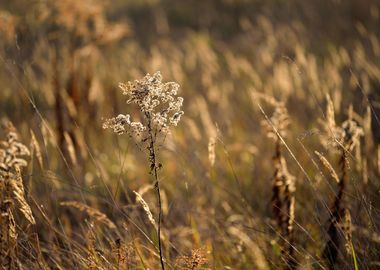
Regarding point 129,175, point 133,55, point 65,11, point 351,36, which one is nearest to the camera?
point 129,175

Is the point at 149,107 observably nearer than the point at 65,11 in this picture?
Yes

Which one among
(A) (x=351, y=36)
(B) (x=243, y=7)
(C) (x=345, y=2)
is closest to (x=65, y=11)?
(A) (x=351, y=36)

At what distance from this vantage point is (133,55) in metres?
7.89

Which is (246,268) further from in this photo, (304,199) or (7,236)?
(7,236)

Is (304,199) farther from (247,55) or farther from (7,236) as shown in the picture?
(247,55)

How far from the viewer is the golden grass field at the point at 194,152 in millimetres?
1764

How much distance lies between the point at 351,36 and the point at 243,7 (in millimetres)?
4449

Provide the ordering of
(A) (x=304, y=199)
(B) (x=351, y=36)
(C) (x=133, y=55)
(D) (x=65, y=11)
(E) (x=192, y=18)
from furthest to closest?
(E) (x=192, y=18), (C) (x=133, y=55), (B) (x=351, y=36), (D) (x=65, y=11), (A) (x=304, y=199)

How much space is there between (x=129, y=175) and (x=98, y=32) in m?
1.32

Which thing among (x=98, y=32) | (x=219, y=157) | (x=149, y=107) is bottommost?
(x=219, y=157)

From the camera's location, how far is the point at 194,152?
289 cm

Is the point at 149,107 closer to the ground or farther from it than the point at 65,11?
closer to the ground

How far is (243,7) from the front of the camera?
1095 cm

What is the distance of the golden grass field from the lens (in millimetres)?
1764
